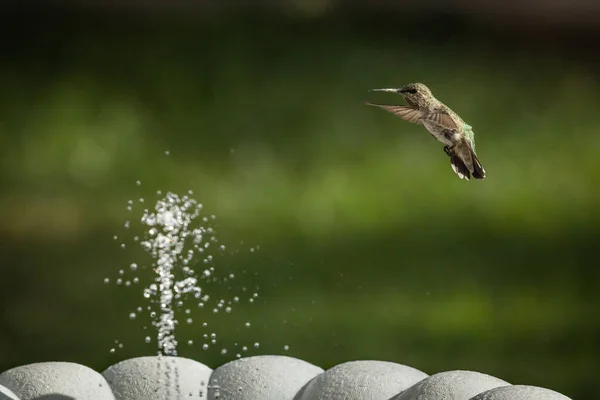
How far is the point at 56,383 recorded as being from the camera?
156 centimetres

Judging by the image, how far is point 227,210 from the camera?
220 centimetres

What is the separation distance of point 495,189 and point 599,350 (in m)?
0.55

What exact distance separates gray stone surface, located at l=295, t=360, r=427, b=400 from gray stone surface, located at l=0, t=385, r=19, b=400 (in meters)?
0.56

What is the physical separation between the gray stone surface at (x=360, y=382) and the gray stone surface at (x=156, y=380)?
0.24 meters

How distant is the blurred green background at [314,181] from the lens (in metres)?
2.18

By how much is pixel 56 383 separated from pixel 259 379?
413 mm

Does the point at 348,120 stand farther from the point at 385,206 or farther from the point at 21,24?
the point at 21,24

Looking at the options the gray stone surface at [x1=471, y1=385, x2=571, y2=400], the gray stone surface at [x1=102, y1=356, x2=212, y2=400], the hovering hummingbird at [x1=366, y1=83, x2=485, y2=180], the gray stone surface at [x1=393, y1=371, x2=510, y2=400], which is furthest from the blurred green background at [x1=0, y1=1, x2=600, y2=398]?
the gray stone surface at [x1=471, y1=385, x2=571, y2=400]

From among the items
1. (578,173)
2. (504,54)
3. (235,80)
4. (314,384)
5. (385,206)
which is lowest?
(314,384)

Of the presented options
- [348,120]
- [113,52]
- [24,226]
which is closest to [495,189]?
[348,120]

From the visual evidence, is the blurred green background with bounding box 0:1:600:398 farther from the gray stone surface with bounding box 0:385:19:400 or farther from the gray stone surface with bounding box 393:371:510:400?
the gray stone surface with bounding box 393:371:510:400

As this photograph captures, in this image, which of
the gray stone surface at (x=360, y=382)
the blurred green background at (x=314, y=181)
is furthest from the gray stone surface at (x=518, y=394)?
the blurred green background at (x=314, y=181)

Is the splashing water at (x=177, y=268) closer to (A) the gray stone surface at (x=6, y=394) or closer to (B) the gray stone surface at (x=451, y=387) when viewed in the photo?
(A) the gray stone surface at (x=6, y=394)

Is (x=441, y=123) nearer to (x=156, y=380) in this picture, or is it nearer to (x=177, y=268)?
(x=156, y=380)
